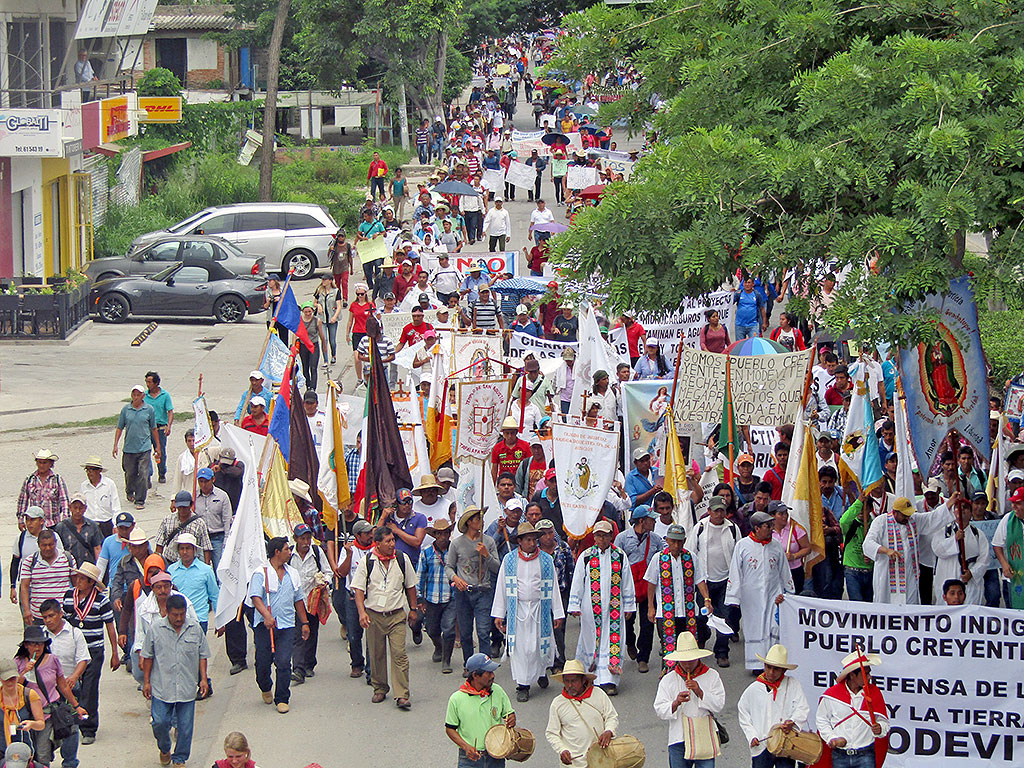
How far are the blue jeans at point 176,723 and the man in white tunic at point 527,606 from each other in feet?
8.32

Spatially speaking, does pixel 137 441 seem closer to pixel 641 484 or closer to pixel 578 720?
pixel 641 484

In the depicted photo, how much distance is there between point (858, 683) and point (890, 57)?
4.35 m

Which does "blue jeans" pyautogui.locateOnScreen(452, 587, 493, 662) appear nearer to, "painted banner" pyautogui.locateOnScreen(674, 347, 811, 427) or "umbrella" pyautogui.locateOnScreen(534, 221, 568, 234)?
"painted banner" pyautogui.locateOnScreen(674, 347, 811, 427)

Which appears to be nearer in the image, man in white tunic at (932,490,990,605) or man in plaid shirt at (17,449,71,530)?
man in white tunic at (932,490,990,605)

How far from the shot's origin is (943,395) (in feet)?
43.0

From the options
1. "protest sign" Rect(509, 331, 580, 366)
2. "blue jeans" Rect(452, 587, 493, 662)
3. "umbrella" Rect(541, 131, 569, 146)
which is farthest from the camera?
"umbrella" Rect(541, 131, 569, 146)

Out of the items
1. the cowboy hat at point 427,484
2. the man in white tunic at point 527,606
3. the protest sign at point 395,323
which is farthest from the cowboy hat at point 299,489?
the protest sign at point 395,323

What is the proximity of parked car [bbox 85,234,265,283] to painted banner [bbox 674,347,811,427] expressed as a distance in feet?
52.6

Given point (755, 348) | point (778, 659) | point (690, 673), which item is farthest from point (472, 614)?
point (755, 348)

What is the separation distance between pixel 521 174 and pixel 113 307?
43.2 feet

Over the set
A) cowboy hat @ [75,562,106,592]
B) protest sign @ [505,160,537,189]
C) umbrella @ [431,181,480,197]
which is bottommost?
cowboy hat @ [75,562,106,592]

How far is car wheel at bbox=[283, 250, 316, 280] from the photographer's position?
32.0m

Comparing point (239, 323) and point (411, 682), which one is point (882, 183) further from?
point (239, 323)

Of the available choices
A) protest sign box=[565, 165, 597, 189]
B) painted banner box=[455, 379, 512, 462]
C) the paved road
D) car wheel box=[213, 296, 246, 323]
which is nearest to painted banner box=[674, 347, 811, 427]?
painted banner box=[455, 379, 512, 462]
